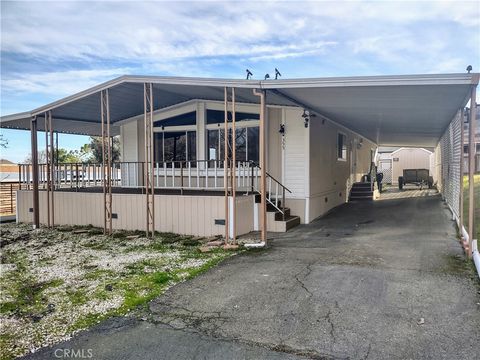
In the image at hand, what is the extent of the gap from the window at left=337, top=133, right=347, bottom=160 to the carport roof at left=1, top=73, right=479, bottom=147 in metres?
0.57

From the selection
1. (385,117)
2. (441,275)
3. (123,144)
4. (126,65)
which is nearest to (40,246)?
(123,144)

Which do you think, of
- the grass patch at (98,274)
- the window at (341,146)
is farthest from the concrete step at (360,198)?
the grass patch at (98,274)

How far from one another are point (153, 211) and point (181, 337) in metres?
5.09

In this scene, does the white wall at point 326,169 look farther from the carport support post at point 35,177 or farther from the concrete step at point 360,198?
the carport support post at point 35,177

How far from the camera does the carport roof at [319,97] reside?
229 inches

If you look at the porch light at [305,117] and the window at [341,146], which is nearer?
the porch light at [305,117]

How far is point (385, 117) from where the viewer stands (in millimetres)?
9562

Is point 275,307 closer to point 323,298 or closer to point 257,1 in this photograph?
point 323,298

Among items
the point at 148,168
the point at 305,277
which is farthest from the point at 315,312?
the point at 148,168

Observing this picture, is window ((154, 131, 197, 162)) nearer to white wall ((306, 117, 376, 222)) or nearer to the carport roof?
the carport roof

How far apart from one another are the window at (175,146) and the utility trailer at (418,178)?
1462cm

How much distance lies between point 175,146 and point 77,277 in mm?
6721

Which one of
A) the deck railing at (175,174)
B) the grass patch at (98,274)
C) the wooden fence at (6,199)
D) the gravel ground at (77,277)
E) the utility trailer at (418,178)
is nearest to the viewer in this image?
the gravel ground at (77,277)

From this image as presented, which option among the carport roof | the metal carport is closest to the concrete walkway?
the metal carport
